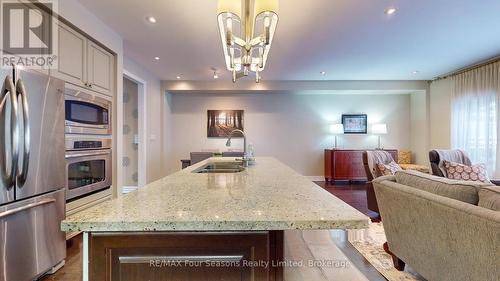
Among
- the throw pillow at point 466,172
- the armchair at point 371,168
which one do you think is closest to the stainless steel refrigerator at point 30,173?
the armchair at point 371,168

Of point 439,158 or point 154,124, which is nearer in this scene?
point 439,158

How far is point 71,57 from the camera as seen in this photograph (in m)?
2.18

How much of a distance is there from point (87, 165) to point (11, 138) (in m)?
0.96

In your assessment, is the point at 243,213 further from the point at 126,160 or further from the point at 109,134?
the point at 126,160

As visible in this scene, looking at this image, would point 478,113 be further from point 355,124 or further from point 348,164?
point 348,164

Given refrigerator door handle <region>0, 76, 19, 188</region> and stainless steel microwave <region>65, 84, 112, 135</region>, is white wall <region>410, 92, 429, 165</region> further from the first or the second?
refrigerator door handle <region>0, 76, 19, 188</region>

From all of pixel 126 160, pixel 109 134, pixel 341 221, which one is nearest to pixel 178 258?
pixel 341 221

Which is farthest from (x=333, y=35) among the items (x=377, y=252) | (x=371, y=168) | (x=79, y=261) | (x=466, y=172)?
(x=79, y=261)

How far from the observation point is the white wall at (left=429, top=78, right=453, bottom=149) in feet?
15.9

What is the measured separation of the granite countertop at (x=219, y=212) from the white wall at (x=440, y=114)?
5.53 meters

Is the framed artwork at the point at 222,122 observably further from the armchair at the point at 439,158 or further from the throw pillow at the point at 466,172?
the throw pillow at the point at 466,172

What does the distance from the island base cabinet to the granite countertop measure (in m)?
0.06

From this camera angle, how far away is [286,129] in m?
5.95

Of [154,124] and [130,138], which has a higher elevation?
[154,124]
